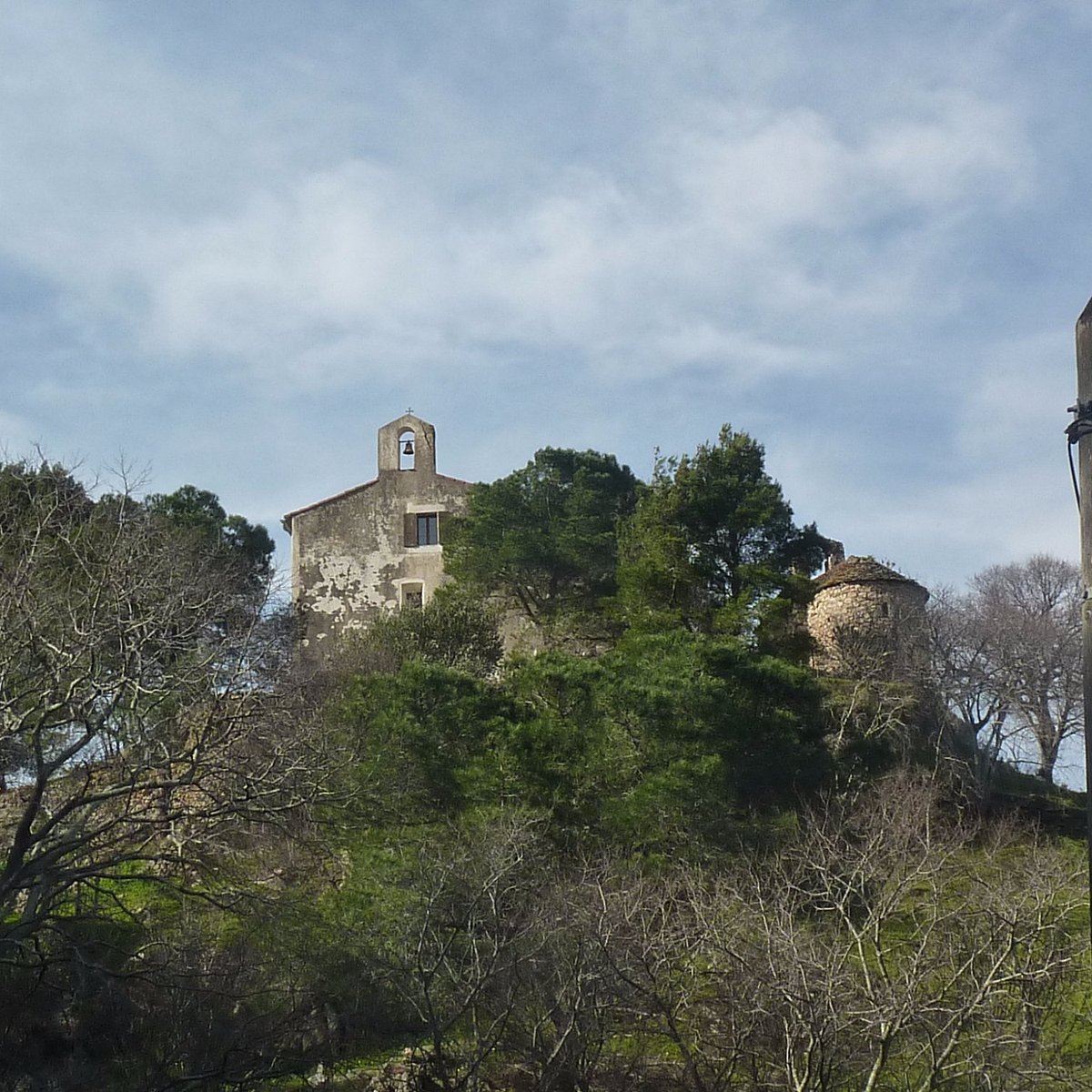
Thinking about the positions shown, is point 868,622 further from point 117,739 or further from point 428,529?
point 117,739

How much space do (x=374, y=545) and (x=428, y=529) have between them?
4.95ft

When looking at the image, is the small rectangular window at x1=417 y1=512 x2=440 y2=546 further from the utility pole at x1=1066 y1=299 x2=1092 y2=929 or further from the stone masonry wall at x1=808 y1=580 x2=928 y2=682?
the utility pole at x1=1066 y1=299 x2=1092 y2=929

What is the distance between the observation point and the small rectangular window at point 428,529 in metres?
38.4

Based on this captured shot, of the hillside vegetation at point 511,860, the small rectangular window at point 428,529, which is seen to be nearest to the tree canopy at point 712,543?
the hillside vegetation at point 511,860

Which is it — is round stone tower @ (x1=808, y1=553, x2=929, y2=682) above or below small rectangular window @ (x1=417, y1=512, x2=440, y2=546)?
below

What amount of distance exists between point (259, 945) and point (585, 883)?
158 inches

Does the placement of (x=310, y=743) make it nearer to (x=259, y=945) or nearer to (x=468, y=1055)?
(x=259, y=945)

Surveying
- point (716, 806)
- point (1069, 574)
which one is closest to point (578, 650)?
point (716, 806)

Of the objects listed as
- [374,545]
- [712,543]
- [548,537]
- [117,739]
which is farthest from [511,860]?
[374,545]

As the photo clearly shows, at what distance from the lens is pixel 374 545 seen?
3825 cm

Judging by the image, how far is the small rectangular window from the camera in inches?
1511

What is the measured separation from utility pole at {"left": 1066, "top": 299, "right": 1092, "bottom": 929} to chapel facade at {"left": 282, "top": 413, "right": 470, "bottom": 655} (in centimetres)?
3246

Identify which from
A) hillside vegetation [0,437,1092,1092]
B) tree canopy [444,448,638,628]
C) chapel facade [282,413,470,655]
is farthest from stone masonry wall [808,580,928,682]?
chapel facade [282,413,470,655]

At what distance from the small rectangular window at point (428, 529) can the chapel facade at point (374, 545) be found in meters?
0.02
